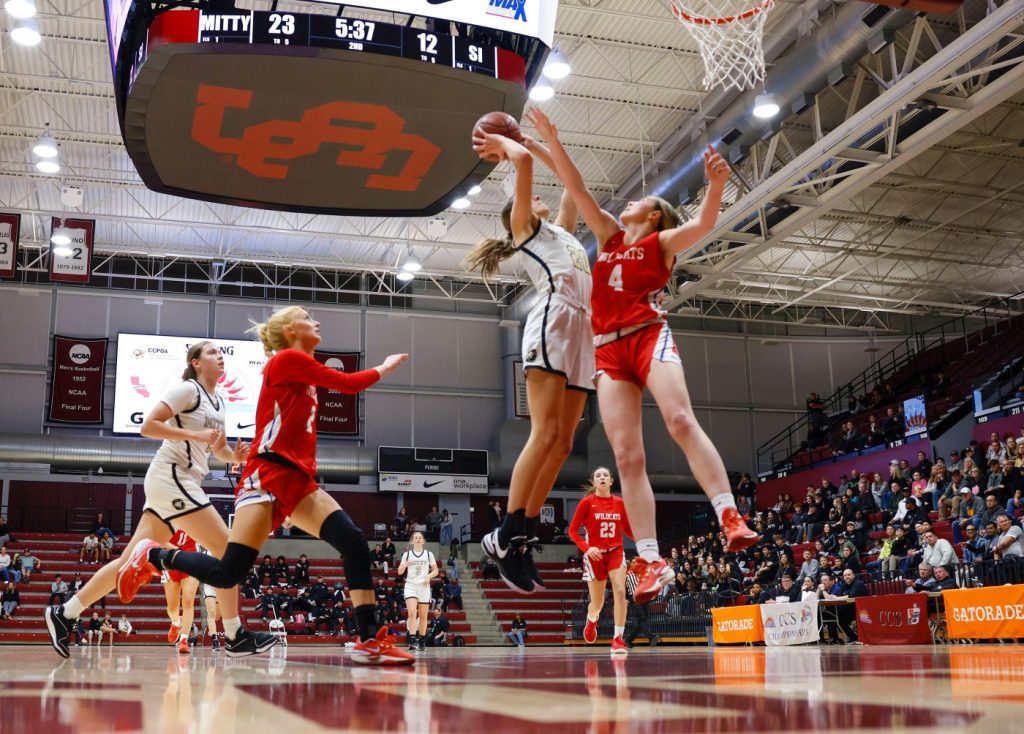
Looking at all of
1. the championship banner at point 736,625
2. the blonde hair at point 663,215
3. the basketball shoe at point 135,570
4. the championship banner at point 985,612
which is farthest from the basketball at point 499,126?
the championship banner at point 736,625

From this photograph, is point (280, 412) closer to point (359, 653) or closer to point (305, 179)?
point (359, 653)

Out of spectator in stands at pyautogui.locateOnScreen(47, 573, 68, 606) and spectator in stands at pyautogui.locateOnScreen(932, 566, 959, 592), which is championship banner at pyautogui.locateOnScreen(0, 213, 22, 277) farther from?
spectator in stands at pyautogui.locateOnScreen(932, 566, 959, 592)

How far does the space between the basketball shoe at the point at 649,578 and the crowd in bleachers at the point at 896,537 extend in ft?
30.6

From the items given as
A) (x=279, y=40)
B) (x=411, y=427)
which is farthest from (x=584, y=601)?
(x=279, y=40)

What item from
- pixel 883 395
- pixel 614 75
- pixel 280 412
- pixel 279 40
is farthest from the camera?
pixel 883 395

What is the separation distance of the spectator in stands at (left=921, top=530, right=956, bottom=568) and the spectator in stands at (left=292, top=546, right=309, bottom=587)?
50.9 feet

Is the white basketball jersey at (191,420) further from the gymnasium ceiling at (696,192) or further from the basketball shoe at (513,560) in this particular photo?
the gymnasium ceiling at (696,192)

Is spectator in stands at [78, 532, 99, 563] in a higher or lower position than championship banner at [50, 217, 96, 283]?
lower

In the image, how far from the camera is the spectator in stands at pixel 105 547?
1025 inches

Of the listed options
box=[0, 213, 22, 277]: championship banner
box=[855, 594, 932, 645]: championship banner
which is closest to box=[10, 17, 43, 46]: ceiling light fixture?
box=[0, 213, 22, 277]: championship banner

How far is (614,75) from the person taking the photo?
1988cm

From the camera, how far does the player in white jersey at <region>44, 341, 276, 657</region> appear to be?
6.57 metres

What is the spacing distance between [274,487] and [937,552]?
1182 centimetres

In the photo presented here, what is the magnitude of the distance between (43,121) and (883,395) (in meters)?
22.4
